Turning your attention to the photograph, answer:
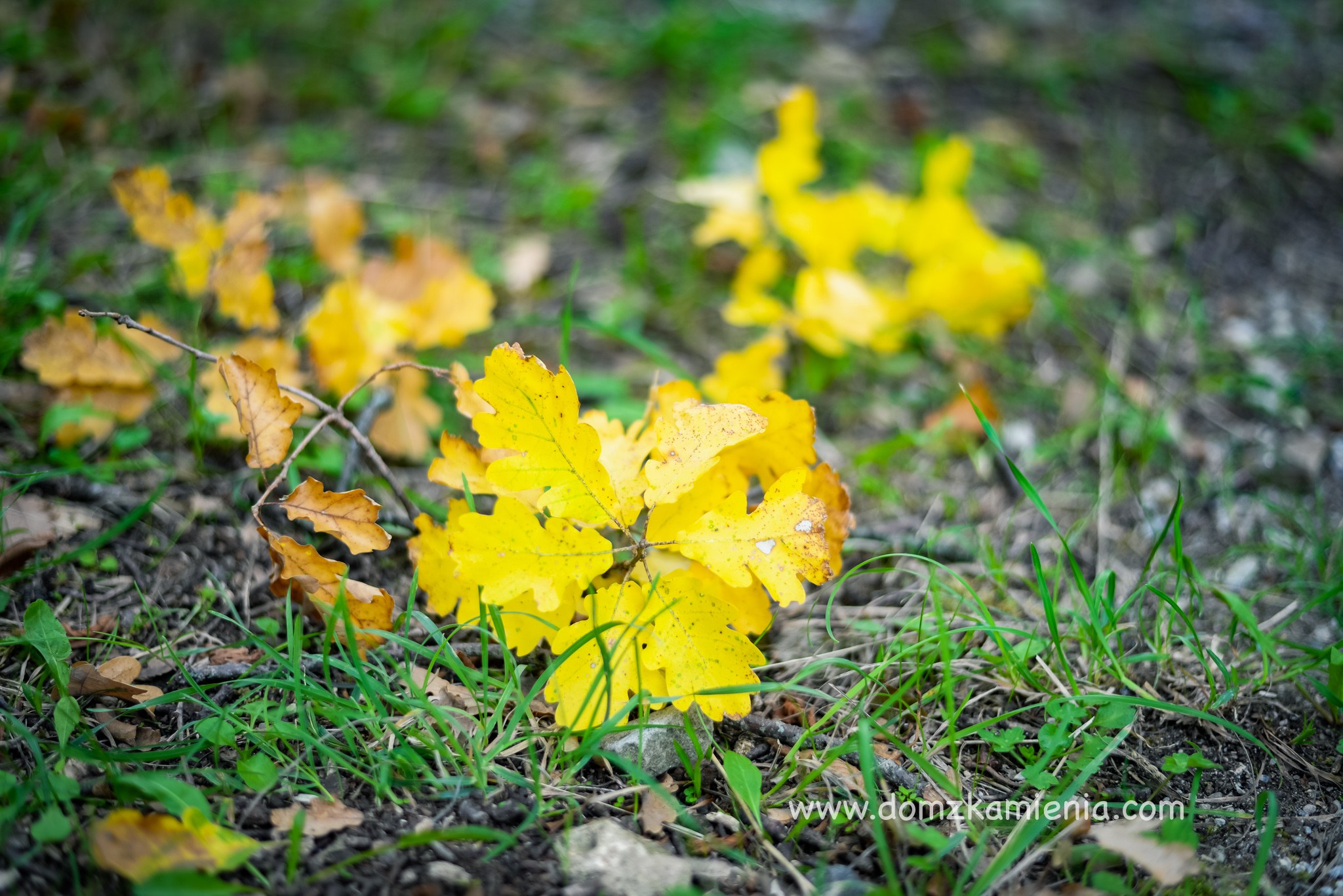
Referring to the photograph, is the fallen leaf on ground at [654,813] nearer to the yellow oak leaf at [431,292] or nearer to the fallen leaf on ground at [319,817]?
the fallen leaf on ground at [319,817]

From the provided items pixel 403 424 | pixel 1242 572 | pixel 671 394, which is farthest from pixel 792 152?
pixel 1242 572

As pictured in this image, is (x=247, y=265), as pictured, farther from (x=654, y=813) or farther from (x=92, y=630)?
(x=654, y=813)

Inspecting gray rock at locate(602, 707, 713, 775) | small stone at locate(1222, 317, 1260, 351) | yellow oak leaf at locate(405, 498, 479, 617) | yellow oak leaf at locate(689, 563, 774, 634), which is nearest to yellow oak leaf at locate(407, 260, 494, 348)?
yellow oak leaf at locate(405, 498, 479, 617)

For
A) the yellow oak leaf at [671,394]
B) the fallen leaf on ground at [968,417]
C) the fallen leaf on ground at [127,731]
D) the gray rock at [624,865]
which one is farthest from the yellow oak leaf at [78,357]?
the fallen leaf on ground at [968,417]

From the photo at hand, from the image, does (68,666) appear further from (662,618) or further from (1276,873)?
(1276,873)

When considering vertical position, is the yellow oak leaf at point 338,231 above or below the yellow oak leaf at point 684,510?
above

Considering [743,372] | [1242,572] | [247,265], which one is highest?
[247,265]
